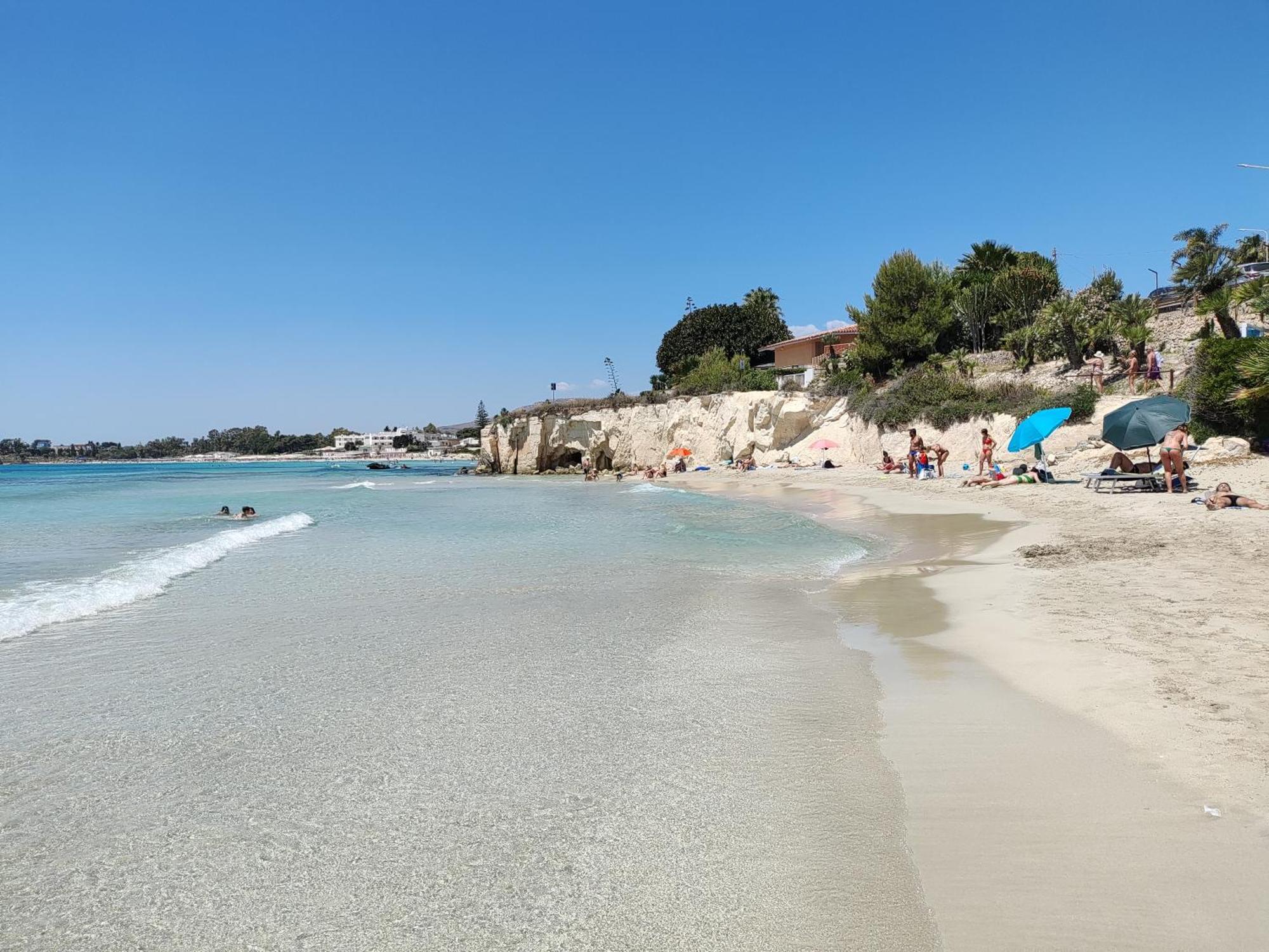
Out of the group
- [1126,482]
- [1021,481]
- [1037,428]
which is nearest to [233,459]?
[1021,481]

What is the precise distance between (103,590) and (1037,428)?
727 inches

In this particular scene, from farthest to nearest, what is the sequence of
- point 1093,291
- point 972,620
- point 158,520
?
1. point 1093,291
2. point 158,520
3. point 972,620

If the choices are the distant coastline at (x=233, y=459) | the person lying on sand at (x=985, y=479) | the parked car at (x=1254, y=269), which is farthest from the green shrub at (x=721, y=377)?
the distant coastline at (x=233, y=459)

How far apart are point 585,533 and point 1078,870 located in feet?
42.7

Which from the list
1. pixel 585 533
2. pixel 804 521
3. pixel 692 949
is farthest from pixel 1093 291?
pixel 692 949

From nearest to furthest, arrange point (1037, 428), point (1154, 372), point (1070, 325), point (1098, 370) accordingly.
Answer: point (1037, 428) → point (1154, 372) → point (1098, 370) → point (1070, 325)

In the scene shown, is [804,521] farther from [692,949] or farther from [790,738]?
[692,949]

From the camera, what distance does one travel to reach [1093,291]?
93.8 feet

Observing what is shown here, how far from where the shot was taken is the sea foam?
7.63 meters

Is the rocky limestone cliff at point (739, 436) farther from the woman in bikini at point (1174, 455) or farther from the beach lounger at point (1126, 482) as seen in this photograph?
the woman in bikini at point (1174, 455)

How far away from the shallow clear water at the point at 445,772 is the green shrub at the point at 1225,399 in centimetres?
1578

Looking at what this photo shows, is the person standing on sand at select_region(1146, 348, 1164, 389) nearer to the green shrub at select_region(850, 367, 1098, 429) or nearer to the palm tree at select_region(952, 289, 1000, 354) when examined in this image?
the green shrub at select_region(850, 367, 1098, 429)

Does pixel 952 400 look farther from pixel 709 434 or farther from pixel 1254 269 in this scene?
pixel 709 434

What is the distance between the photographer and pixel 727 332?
204 feet
